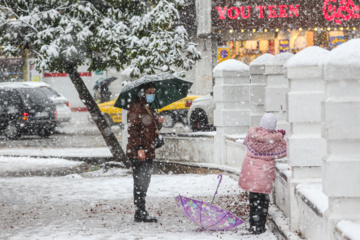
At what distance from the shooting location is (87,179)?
36.1ft

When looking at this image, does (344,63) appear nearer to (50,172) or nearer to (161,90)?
(161,90)

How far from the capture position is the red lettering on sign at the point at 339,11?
2473 cm

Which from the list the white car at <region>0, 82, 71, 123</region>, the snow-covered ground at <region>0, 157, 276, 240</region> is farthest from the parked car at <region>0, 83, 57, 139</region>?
the snow-covered ground at <region>0, 157, 276, 240</region>

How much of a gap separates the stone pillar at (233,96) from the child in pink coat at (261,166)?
4483 millimetres

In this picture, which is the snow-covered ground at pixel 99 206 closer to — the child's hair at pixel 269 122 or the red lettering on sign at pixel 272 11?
the child's hair at pixel 269 122

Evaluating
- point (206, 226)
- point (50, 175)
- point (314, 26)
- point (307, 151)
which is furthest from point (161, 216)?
point (314, 26)

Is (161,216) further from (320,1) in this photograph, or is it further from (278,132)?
(320,1)

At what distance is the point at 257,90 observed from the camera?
1028 cm

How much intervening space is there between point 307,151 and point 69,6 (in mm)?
6889

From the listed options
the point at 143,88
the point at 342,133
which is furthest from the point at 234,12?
the point at 342,133

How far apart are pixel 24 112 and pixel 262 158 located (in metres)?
14.3

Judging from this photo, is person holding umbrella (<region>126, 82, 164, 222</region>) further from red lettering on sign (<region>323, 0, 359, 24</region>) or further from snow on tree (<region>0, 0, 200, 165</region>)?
red lettering on sign (<region>323, 0, 359, 24</region>)

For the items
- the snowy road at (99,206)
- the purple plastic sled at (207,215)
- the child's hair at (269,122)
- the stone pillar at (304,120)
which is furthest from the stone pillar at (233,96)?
the stone pillar at (304,120)

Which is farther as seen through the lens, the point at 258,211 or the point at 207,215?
the point at 258,211
